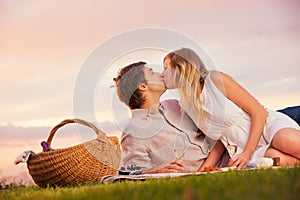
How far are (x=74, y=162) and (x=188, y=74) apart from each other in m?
1.15

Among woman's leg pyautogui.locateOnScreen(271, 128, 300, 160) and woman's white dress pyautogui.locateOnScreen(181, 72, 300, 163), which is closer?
woman's leg pyautogui.locateOnScreen(271, 128, 300, 160)

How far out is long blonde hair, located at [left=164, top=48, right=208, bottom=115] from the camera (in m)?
4.40

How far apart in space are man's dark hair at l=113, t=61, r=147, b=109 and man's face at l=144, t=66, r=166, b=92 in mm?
34

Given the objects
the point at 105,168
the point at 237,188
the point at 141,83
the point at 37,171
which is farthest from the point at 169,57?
the point at 237,188

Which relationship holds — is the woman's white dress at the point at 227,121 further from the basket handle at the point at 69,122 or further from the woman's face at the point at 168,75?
the basket handle at the point at 69,122

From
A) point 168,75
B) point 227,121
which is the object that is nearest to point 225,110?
point 227,121

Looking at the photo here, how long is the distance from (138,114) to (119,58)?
1.66 ft

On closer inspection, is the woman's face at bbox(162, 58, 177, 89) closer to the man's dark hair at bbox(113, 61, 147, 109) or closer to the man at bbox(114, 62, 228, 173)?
the man at bbox(114, 62, 228, 173)

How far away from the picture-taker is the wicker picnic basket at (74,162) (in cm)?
416

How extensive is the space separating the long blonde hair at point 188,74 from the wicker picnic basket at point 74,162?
756mm

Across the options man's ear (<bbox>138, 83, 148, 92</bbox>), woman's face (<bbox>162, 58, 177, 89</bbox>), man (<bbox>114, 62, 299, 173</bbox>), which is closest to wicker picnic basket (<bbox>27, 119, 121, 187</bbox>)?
man (<bbox>114, 62, 299, 173</bbox>)

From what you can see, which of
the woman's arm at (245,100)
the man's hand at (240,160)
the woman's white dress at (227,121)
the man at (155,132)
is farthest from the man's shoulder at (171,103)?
the man's hand at (240,160)

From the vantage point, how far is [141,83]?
14.5 feet

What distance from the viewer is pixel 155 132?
4566 millimetres
